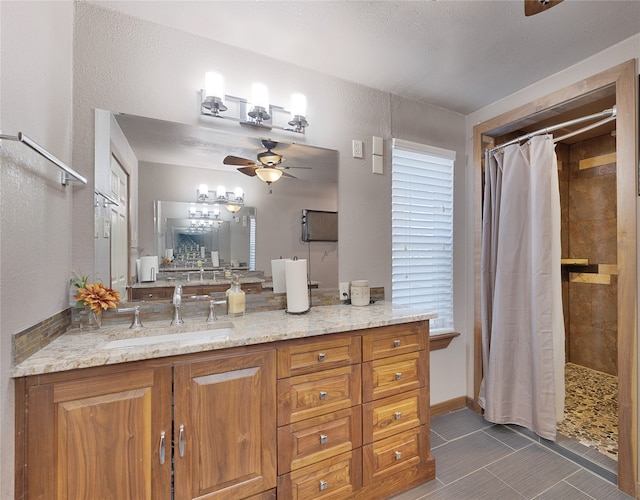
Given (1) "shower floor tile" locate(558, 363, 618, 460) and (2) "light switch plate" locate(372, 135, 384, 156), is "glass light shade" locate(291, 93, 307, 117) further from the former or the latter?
(1) "shower floor tile" locate(558, 363, 618, 460)

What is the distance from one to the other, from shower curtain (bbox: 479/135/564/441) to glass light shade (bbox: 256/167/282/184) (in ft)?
5.64

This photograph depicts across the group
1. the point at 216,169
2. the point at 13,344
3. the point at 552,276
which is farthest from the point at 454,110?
the point at 13,344

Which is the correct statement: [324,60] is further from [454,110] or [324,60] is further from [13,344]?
[13,344]

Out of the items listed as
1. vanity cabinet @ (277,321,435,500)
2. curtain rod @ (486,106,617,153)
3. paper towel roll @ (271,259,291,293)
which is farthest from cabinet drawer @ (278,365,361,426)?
curtain rod @ (486,106,617,153)

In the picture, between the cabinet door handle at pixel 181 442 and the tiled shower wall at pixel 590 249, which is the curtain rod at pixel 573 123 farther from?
the cabinet door handle at pixel 181 442

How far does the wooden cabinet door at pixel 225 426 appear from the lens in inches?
49.1

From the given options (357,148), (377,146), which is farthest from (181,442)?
(377,146)

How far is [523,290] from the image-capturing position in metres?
2.25

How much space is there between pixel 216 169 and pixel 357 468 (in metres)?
1.86

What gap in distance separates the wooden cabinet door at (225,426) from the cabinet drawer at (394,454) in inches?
21.8

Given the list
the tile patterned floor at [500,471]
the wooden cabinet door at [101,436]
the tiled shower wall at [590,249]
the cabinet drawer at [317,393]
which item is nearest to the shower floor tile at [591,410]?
the tiled shower wall at [590,249]

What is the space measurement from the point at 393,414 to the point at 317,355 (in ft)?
2.03

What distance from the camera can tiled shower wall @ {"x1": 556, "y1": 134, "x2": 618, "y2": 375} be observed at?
3.23 metres

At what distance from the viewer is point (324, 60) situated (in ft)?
6.54
